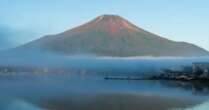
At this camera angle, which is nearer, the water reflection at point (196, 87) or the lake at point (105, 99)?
the lake at point (105, 99)

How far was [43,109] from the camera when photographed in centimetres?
1867

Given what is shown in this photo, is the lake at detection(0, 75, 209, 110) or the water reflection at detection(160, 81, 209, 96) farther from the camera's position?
the water reflection at detection(160, 81, 209, 96)

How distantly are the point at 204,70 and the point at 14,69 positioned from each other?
127ft

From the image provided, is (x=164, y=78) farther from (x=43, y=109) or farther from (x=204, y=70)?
(x=43, y=109)

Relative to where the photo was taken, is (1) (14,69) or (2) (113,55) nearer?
(2) (113,55)

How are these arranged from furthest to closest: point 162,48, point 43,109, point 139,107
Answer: point 162,48 → point 139,107 → point 43,109

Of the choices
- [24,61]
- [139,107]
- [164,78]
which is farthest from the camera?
[24,61]

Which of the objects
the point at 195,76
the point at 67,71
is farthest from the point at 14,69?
the point at 195,76

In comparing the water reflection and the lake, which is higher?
the lake

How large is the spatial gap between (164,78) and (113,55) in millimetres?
17665

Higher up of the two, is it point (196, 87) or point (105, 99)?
point (105, 99)

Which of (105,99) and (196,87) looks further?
(196,87)

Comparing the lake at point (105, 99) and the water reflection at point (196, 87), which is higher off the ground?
the lake at point (105, 99)

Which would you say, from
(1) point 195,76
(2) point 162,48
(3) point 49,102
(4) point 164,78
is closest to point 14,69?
(2) point 162,48
